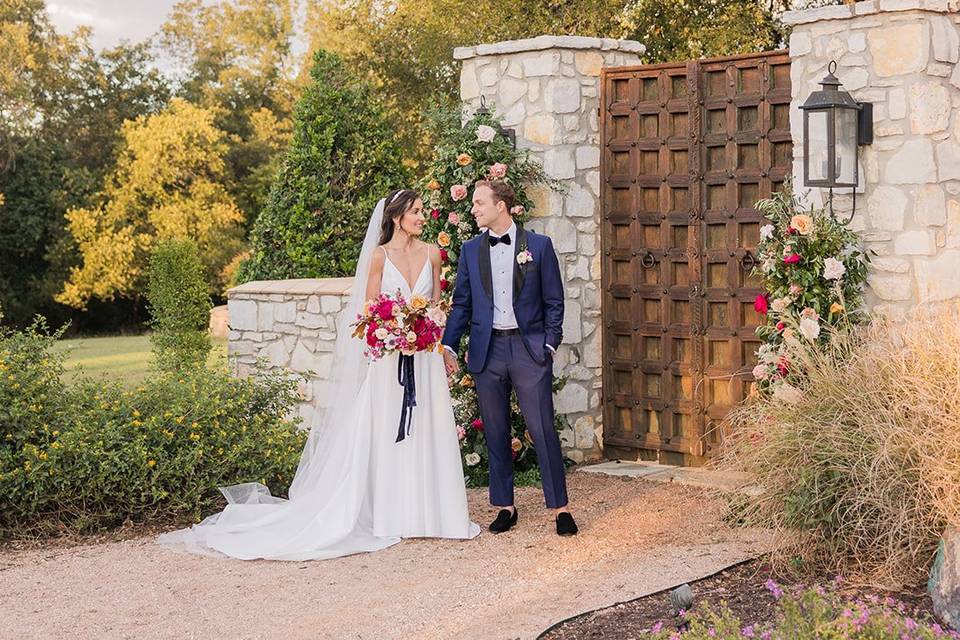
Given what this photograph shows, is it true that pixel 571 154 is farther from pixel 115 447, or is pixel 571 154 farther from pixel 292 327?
pixel 115 447

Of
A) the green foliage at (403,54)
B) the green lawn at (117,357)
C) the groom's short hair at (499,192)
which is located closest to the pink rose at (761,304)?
the groom's short hair at (499,192)

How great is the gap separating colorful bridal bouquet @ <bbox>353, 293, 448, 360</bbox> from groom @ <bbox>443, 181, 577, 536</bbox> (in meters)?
0.16

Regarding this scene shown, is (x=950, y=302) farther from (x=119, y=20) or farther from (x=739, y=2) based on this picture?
(x=119, y=20)

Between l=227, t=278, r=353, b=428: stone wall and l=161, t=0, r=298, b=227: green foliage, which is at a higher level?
l=161, t=0, r=298, b=227: green foliage

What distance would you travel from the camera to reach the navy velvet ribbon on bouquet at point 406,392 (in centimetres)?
612

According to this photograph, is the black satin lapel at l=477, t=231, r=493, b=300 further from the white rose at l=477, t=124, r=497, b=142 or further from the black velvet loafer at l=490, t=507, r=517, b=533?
the white rose at l=477, t=124, r=497, b=142

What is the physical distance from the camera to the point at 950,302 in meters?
6.24

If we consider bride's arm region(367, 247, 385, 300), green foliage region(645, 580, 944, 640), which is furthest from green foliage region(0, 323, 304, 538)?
green foliage region(645, 580, 944, 640)

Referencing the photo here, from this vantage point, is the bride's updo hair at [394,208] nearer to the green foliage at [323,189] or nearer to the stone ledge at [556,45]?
the stone ledge at [556,45]

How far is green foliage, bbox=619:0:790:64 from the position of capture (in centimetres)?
1553

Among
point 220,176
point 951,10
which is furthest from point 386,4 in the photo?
point 951,10

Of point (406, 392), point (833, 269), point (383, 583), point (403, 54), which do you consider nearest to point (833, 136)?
point (833, 269)

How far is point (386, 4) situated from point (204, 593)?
682 inches

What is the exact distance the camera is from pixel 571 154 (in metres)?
7.65
